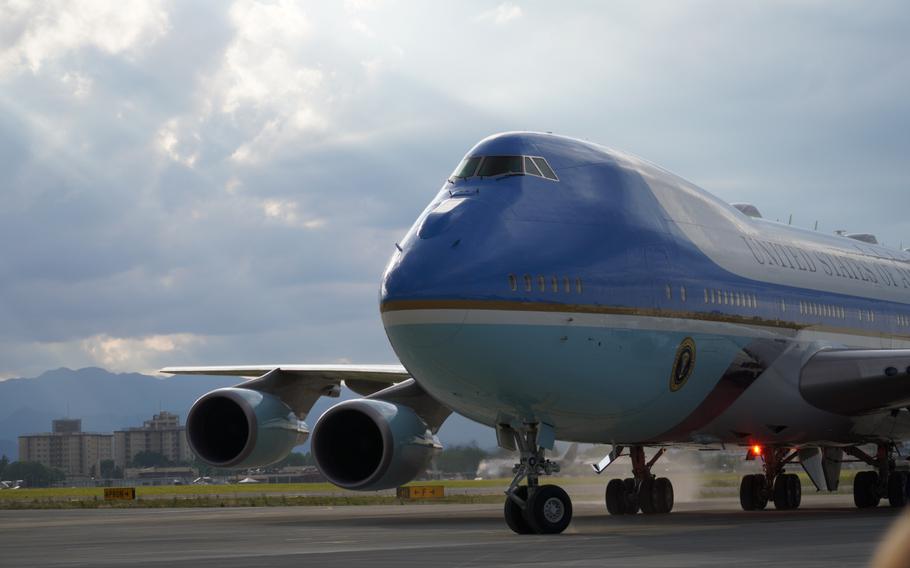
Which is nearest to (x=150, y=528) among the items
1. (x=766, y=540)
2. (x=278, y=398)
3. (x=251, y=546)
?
(x=278, y=398)

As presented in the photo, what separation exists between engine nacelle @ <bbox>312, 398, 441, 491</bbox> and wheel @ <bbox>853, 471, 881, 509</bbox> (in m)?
9.36

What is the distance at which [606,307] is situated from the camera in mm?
17875

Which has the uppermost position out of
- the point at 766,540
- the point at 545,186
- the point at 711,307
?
the point at 545,186

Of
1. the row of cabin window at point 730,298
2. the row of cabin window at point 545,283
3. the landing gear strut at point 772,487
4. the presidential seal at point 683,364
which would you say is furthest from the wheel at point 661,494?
the row of cabin window at point 545,283

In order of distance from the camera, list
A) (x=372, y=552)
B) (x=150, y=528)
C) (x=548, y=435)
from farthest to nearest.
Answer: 1. (x=150, y=528)
2. (x=548, y=435)
3. (x=372, y=552)

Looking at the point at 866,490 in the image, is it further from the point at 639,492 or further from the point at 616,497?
the point at 616,497

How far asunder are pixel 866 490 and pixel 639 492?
5.05 m

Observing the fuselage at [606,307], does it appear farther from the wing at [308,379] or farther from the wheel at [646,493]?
the wing at [308,379]

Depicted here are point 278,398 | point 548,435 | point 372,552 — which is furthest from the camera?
point 278,398

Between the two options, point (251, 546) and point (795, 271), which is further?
point (795, 271)

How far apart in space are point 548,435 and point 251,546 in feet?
14.4

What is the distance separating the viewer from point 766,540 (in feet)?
49.3

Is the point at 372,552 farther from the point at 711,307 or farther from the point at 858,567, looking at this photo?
the point at 711,307

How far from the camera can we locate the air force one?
1675cm
